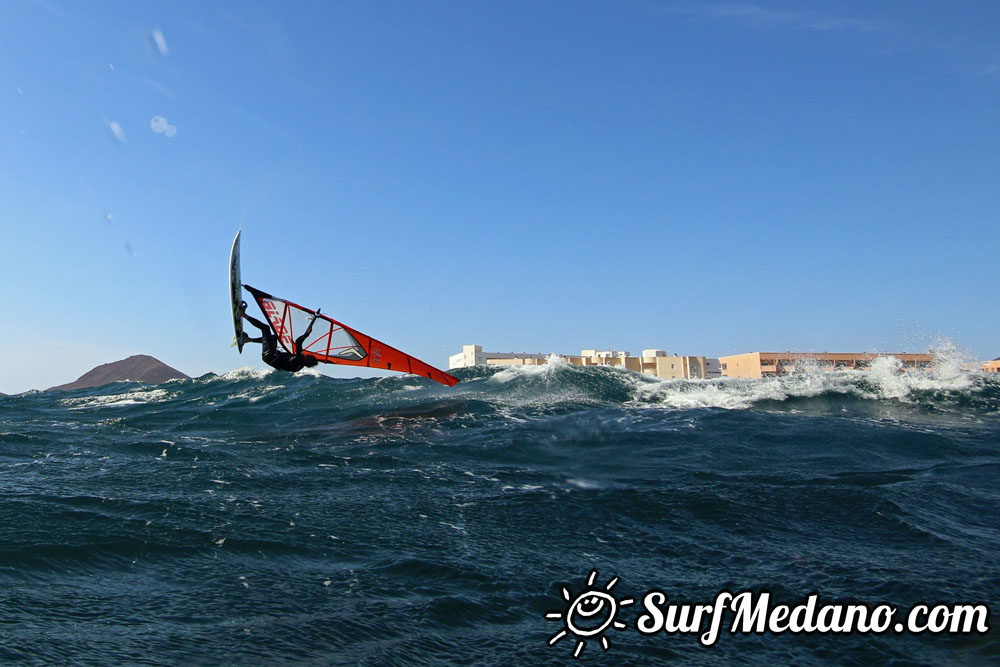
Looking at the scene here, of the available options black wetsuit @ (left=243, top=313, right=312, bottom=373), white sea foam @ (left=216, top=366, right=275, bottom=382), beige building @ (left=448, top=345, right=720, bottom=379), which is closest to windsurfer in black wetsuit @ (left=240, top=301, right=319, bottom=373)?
black wetsuit @ (left=243, top=313, right=312, bottom=373)

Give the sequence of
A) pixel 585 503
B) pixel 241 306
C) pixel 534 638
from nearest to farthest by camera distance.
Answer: pixel 534 638
pixel 585 503
pixel 241 306

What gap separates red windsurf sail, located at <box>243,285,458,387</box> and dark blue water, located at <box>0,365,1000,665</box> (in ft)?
12.2

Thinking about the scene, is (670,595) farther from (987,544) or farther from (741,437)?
(741,437)

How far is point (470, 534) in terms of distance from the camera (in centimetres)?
574

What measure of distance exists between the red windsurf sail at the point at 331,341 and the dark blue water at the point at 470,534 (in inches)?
147

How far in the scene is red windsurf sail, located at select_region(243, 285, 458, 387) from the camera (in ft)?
51.4

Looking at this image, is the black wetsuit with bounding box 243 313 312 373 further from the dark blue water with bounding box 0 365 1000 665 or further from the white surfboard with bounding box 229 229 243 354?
the dark blue water with bounding box 0 365 1000 665

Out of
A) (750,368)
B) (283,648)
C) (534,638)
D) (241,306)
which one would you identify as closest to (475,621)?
(534,638)

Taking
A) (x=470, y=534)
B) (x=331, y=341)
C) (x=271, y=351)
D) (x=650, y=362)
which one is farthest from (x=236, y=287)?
(x=650, y=362)

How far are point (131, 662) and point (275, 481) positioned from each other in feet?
16.6

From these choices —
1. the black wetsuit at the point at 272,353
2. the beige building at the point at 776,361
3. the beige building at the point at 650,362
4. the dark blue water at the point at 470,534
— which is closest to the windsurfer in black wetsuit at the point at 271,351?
the black wetsuit at the point at 272,353

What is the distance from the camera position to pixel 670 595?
4.36 meters

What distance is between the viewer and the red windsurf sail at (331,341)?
15.7 m

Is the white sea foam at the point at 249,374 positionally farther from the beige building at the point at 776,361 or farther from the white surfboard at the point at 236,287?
the beige building at the point at 776,361
